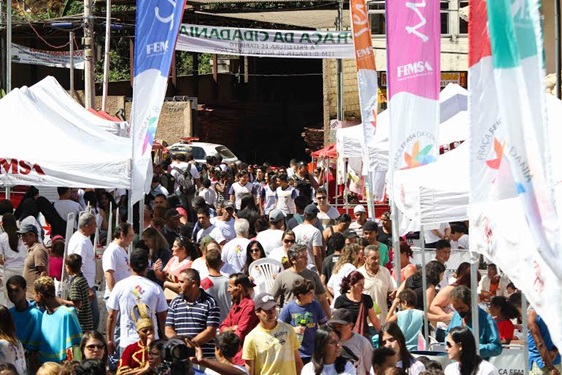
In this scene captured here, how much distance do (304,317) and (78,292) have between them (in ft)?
7.76

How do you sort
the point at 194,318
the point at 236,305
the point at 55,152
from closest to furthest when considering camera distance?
the point at 194,318 → the point at 236,305 → the point at 55,152

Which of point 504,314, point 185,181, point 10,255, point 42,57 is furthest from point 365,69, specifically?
point 42,57

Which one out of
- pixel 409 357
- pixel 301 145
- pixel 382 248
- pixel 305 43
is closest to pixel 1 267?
pixel 382 248

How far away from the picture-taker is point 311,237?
16.1 metres

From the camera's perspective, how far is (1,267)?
555 inches

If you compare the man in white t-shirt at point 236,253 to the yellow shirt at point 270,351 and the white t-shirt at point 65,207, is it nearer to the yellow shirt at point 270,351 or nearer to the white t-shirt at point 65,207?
the white t-shirt at point 65,207

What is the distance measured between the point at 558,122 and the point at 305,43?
55.7ft

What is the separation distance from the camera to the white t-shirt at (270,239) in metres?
15.5

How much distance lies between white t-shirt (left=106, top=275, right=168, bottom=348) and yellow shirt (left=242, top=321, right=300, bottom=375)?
50.2 inches

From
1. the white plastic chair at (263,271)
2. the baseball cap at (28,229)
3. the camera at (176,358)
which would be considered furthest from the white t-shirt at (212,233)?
the camera at (176,358)

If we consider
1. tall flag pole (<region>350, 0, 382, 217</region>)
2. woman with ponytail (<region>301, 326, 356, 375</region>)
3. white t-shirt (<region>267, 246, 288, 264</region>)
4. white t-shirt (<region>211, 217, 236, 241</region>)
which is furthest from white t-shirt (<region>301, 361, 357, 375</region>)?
white t-shirt (<region>211, 217, 236, 241</region>)

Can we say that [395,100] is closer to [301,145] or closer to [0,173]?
[0,173]

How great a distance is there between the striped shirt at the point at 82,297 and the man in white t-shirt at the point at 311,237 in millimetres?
4048

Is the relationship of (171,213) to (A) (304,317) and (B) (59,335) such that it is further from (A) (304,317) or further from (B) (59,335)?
(B) (59,335)
